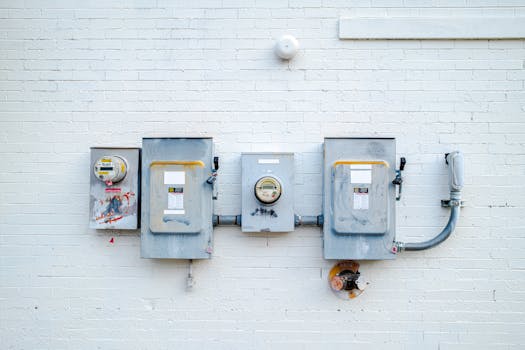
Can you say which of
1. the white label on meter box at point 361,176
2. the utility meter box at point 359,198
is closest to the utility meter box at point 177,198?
the utility meter box at point 359,198

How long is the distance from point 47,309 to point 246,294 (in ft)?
5.56

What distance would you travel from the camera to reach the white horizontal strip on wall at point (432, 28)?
2.95 metres

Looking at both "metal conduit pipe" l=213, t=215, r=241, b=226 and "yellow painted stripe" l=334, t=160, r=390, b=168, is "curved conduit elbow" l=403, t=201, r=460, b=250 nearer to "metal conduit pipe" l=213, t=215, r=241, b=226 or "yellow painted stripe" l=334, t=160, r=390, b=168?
"yellow painted stripe" l=334, t=160, r=390, b=168

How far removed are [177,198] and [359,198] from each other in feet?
4.52

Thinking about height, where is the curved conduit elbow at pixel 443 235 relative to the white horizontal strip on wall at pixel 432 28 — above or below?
below

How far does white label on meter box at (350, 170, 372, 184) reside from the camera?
273cm

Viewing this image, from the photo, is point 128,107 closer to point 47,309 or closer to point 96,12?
point 96,12

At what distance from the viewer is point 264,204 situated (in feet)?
9.18

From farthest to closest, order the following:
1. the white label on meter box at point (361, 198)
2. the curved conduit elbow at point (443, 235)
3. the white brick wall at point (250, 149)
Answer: the white brick wall at point (250, 149), the curved conduit elbow at point (443, 235), the white label on meter box at point (361, 198)

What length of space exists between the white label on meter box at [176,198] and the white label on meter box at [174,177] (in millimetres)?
46

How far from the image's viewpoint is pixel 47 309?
3.07m

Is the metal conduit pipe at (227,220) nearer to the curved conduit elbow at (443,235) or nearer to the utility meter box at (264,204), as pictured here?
the utility meter box at (264,204)

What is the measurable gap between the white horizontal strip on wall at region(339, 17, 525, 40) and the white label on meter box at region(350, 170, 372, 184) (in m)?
1.14

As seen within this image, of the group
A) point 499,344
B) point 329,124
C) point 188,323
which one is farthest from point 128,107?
point 499,344
